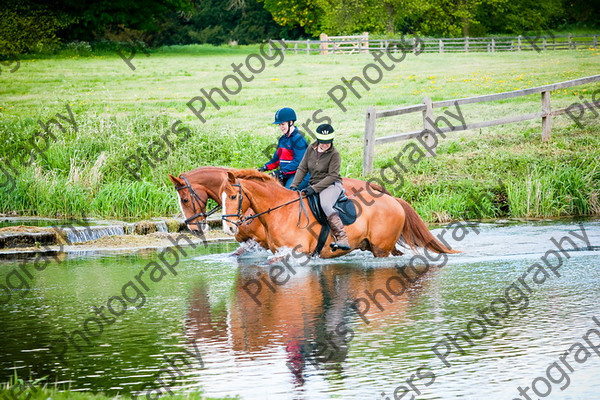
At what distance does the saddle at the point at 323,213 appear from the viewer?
12172 mm

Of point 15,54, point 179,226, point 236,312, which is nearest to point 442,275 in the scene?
point 236,312

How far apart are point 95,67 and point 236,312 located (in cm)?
3229

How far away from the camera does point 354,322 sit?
909 centimetres

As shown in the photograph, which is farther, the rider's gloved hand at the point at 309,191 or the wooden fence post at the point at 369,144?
the wooden fence post at the point at 369,144

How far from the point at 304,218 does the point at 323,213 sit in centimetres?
28

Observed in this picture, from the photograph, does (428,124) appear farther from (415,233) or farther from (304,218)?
(304,218)

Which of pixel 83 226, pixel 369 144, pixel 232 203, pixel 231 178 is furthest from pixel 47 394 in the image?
pixel 369 144

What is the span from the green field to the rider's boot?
17.3 ft

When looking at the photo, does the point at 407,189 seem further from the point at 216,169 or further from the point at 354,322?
the point at 354,322

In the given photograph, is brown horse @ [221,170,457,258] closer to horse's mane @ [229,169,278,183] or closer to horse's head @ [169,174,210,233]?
horse's mane @ [229,169,278,183]

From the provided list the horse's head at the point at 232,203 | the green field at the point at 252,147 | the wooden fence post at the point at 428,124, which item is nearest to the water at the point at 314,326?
the horse's head at the point at 232,203

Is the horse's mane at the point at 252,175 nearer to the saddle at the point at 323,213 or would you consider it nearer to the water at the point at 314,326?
the saddle at the point at 323,213

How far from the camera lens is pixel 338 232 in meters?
12.1

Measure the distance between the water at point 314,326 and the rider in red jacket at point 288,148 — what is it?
4.47ft
